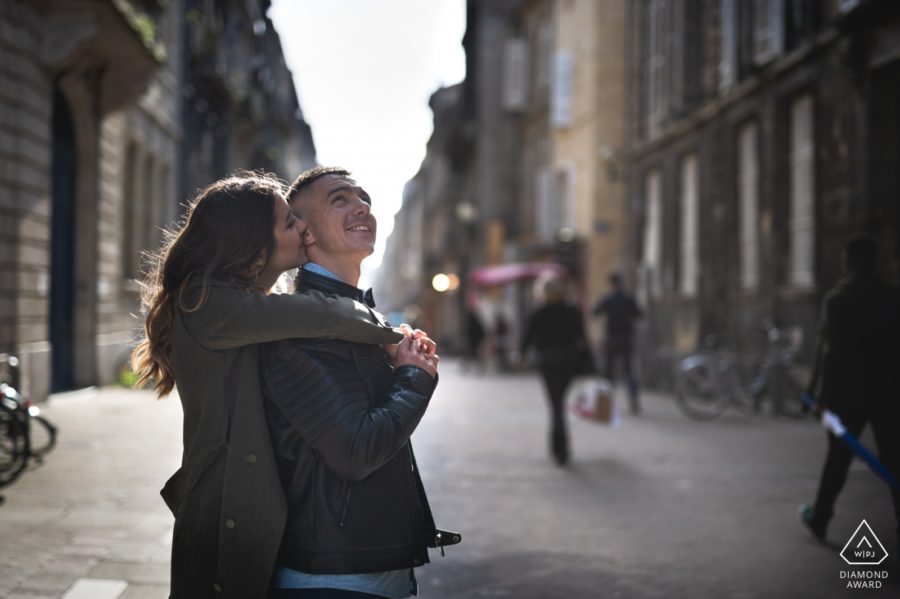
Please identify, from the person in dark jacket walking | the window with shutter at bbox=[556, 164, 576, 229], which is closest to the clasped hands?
the person in dark jacket walking

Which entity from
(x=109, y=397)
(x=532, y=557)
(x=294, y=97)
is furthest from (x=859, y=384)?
(x=294, y=97)

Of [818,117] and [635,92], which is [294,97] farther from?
[818,117]

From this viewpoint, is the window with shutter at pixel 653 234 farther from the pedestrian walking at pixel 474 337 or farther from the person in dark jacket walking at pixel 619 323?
the pedestrian walking at pixel 474 337

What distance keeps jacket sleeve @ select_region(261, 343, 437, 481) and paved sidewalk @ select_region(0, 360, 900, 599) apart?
8.96 feet

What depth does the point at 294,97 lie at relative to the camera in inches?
2147

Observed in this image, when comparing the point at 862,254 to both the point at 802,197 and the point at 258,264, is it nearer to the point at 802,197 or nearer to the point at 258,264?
the point at 258,264

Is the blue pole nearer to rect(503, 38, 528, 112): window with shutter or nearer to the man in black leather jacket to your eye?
the man in black leather jacket

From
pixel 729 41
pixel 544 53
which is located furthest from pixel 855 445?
pixel 544 53

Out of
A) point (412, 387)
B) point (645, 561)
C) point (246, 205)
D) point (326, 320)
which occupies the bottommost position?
point (645, 561)

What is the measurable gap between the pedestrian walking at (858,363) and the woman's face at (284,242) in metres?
4.16

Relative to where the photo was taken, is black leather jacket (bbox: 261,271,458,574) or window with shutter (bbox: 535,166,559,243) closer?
black leather jacket (bbox: 261,271,458,574)

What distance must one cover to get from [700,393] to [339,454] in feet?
Result: 37.5

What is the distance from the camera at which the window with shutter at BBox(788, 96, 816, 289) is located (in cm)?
1377

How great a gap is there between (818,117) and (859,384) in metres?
8.51
